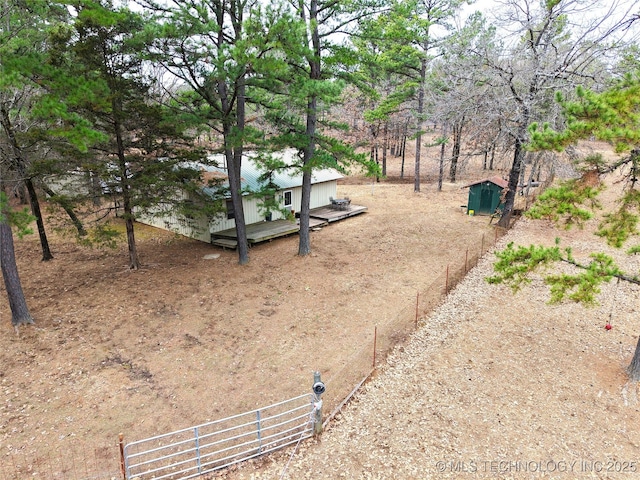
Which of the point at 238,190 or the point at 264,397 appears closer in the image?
the point at 264,397

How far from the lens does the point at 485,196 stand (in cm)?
1981

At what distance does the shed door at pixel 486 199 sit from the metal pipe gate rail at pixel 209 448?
16.6m

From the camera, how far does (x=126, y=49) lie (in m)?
9.80

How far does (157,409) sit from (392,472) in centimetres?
417

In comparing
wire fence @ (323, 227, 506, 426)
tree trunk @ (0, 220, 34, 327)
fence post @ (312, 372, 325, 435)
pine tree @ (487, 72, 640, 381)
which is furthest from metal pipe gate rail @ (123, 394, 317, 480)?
tree trunk @ (0, 220, 34, 327)

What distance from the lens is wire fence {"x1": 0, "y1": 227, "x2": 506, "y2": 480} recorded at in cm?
546

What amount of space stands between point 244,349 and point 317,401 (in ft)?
10.7

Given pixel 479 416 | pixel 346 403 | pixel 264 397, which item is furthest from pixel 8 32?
pixel 479 416

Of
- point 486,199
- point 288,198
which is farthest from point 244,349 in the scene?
point 486,199

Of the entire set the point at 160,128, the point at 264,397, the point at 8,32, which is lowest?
the point at 264,397

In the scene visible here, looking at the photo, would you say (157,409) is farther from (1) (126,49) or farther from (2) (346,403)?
(1) (126,49)

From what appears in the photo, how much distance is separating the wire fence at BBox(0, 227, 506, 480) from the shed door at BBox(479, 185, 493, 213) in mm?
9358

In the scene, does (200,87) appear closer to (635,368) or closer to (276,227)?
(276,227)

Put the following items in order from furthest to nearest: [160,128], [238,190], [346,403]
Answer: [238,190] → [160,128] → [346,403]
